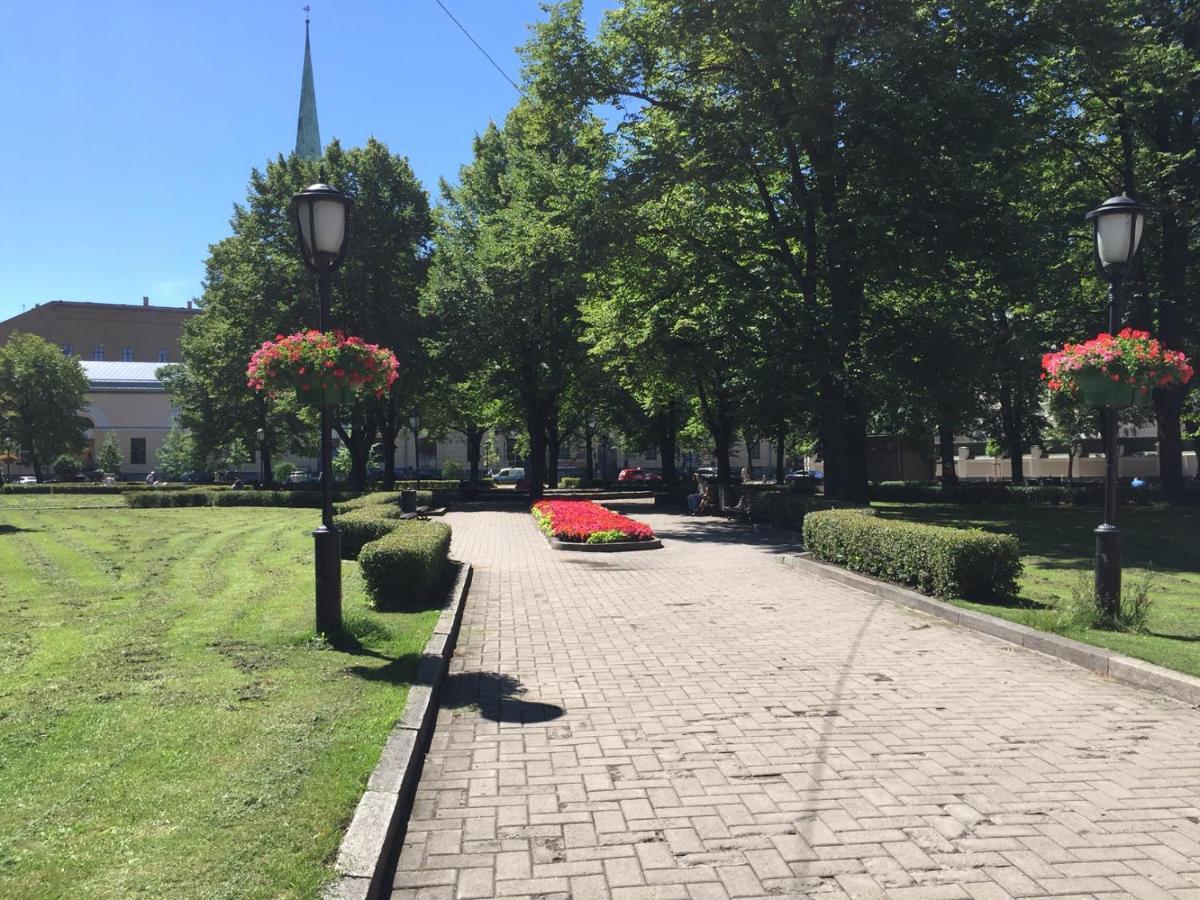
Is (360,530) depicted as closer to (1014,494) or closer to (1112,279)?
(1112,279)

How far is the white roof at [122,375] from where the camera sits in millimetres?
77000

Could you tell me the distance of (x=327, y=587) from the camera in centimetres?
777

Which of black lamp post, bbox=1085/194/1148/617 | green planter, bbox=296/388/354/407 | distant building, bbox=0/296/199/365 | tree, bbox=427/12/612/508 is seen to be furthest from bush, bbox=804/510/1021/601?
distant building, bbox=0/296/199/365

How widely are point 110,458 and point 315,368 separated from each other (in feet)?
234

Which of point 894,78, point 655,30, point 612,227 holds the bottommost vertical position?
point 612,227

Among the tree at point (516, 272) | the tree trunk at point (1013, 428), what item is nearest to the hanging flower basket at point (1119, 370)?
the tree at point (516, 272)

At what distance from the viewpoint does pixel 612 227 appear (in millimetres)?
21859

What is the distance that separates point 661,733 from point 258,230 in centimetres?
3628

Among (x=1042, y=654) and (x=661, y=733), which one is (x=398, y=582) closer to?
(x=661, y=733)

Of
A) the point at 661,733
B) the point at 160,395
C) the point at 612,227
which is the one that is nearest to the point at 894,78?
the point at 612,227

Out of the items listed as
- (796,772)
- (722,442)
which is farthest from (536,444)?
(796,772)

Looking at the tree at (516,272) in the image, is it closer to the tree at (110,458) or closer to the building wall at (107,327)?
the tree at (110,458)

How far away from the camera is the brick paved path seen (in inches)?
143

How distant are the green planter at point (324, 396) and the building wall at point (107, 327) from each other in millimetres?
93549
